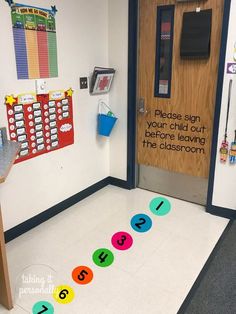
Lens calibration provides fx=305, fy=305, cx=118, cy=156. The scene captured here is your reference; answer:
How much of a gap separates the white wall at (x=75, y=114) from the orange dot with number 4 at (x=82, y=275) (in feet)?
2.33

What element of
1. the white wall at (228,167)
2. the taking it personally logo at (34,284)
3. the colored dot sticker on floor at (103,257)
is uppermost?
the white wall at (228,167)

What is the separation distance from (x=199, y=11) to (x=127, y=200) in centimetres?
186

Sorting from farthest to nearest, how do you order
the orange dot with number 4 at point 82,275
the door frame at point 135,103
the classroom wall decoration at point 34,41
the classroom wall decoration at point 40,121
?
the door frame at point 135,103 → the classroom wall decoration at point 40,121 → the classroom wall decoration at point 34,41 → the orange dot with number 4 at point 82,275

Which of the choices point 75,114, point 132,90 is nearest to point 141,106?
point 132,90

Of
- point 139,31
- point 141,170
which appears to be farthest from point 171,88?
point 141,170

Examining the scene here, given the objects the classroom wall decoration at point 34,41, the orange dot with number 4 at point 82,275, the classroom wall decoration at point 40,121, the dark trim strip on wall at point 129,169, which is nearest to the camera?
the orange dot with number 4 at point 82,275

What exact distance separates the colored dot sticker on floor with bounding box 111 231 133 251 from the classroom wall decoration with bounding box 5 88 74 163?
3.06 feet

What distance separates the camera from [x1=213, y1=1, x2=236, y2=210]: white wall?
7.88ft

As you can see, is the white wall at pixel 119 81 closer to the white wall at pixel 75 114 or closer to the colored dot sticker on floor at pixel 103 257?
the white wall at pixel 75 114

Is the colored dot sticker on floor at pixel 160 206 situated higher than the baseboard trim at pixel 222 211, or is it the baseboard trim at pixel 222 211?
the baseboard trim at pixel 222 211

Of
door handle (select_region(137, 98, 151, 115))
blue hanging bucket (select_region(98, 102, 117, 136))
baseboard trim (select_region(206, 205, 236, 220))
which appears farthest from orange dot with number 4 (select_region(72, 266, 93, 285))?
door handle (select_region(137, 98, 151, 115))

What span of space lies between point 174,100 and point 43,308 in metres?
2.02

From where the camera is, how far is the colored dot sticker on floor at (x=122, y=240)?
2.39 meters

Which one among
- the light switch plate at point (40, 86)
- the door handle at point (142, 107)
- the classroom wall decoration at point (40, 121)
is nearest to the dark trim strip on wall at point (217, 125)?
the door handle at point (142, 107)
